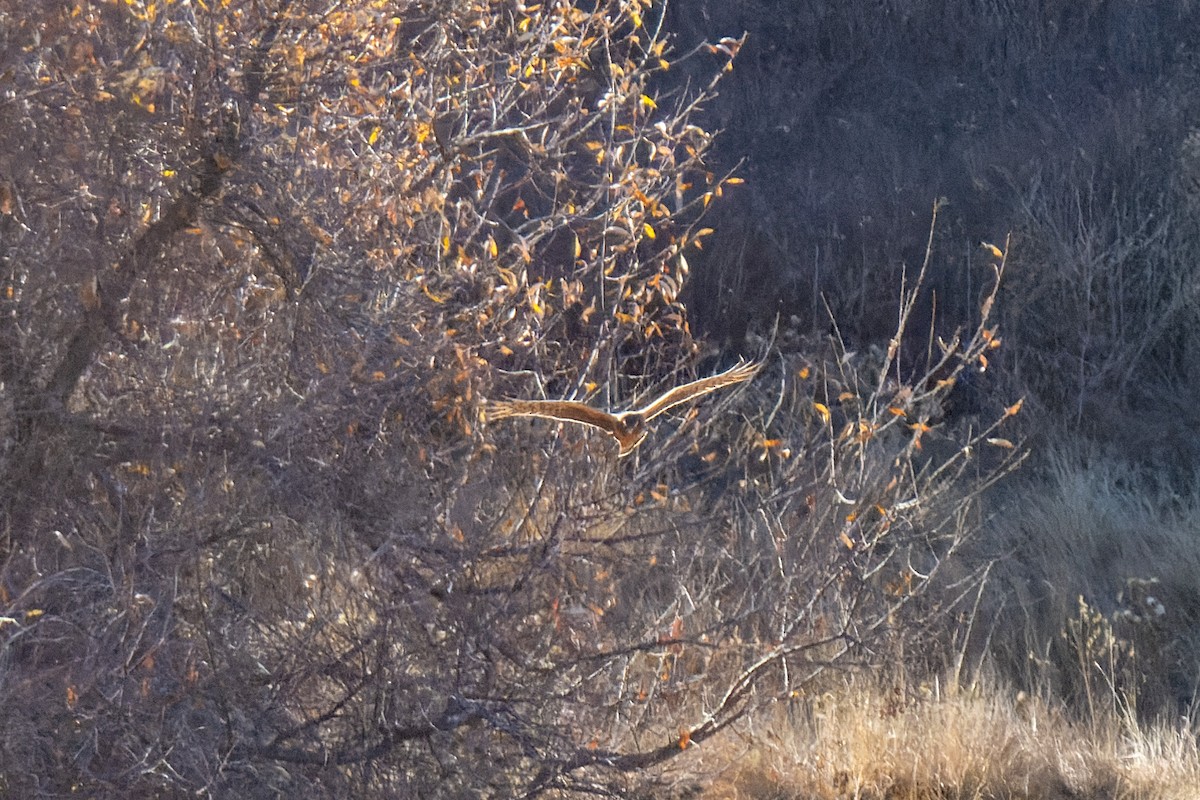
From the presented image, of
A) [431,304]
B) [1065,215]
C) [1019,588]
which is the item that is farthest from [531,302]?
[1065,215]

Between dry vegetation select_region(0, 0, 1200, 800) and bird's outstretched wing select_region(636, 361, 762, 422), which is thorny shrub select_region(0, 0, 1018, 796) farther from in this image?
bird's outstretched wing select_region(636, 361, 762, 422)

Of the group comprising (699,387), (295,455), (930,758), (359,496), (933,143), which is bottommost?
(930,758)

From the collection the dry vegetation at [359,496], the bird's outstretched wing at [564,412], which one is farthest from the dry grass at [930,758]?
the bird's outstretched wing at [564,412]

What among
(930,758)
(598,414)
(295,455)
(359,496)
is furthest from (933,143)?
(598,414)

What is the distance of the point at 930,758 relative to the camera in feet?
13.6

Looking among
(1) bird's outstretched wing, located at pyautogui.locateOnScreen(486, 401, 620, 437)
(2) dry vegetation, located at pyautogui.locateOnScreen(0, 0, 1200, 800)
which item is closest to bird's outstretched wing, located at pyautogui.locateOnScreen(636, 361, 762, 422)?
(1) bird's outstretched wing, located at pyautogui.locateOnScreen(486, 401, 620, 437)

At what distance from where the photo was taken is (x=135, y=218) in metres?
3.41

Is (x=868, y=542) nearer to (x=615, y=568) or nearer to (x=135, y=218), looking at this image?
(x=615, y=568)

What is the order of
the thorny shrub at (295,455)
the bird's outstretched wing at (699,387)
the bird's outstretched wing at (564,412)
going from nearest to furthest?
the bird's outstretched wing at (564,412) → the bird's outstretched wing at (699,387) → the thorny shrub at (295,455)

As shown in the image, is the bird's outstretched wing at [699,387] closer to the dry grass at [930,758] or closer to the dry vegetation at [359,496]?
the dry vegetation at [359,496]

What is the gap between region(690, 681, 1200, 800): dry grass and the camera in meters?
4.09

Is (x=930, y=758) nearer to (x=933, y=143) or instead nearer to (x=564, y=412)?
(x=564, y=412)

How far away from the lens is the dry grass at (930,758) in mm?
4094

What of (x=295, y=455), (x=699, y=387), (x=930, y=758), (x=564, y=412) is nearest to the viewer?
(x=564, y=412)
